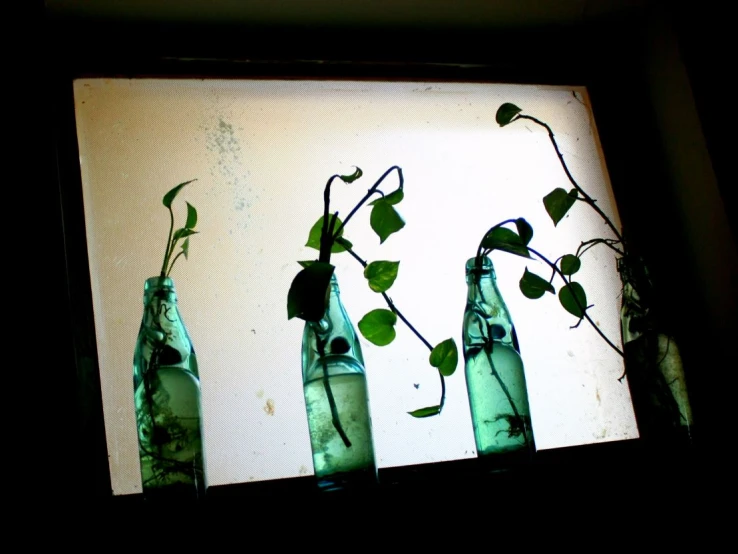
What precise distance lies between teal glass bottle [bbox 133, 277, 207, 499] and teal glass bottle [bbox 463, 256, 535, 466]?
358 mm

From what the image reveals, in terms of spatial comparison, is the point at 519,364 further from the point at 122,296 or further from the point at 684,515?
the point at 122,296

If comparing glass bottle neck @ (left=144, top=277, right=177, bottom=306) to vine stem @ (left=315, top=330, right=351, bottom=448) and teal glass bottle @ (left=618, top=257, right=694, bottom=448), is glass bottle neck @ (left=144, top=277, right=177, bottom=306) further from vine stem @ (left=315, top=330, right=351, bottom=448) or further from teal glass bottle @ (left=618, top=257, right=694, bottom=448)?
teal glass bottle @ (left=618, top=257, right=694, bottom=448)

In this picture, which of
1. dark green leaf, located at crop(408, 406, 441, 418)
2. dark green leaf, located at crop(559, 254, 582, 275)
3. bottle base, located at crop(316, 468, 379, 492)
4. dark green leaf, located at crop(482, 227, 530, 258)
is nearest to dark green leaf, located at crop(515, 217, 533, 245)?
dark green leaf, located at crop(482, 227, 530, 258)

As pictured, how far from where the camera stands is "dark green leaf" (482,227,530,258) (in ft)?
3.04

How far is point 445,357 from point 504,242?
175mm

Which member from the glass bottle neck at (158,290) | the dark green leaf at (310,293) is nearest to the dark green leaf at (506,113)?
the dark green leaf at (310,293)

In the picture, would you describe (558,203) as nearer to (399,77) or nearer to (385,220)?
(385,220)

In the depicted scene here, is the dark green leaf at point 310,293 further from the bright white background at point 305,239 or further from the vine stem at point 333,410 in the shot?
the bright white background at point 305,239

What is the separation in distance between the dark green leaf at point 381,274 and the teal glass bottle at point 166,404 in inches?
10.1

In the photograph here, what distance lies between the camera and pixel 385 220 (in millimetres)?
908

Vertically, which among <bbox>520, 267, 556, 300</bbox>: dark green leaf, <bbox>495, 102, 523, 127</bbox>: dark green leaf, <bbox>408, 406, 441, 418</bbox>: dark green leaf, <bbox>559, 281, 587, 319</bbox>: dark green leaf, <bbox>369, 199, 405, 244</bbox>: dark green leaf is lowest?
<bbox>408, 406, 441, 418</bbox>: dark green leaf

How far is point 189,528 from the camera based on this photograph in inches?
26.7

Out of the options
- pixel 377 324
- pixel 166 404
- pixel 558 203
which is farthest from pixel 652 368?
pixel 166 404

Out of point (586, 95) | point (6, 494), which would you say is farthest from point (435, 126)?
point (6, 494)
